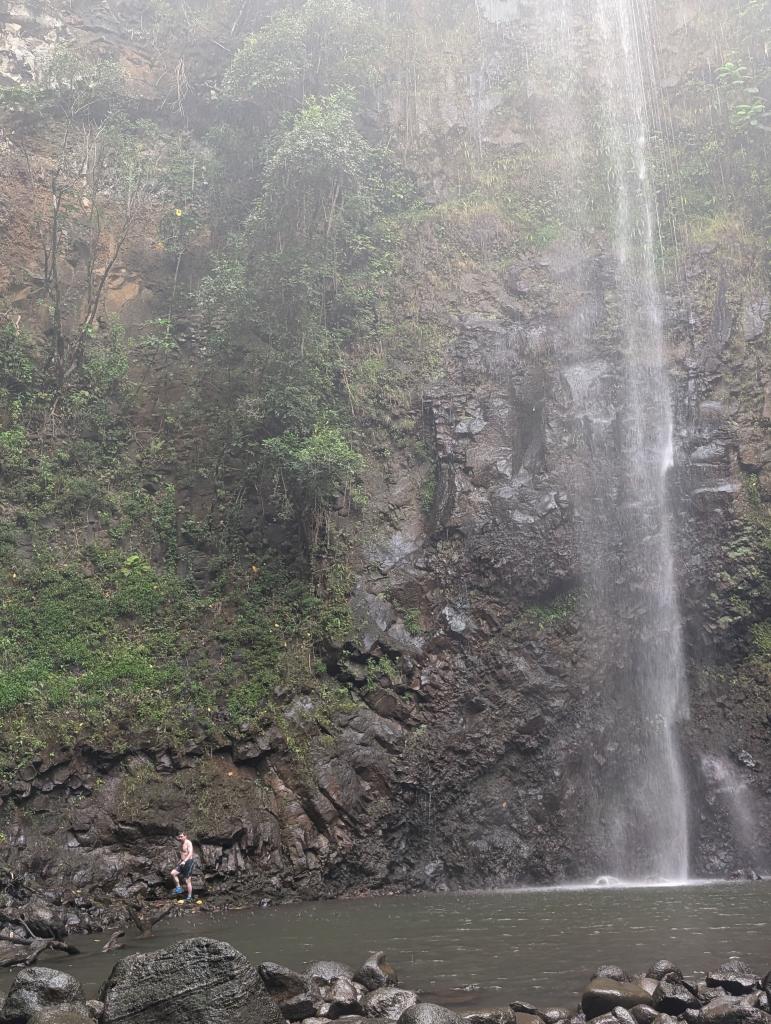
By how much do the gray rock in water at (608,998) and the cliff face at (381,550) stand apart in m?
7.55

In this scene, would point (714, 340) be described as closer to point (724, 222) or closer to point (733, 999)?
point (724, 222)

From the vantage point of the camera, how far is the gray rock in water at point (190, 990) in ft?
21.7

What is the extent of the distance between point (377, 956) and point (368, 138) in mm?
24282

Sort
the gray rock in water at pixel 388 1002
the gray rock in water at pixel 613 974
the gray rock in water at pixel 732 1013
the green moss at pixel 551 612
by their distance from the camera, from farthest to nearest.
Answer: the green moss at pixel 551 612
the gray rock in water at pixel 613 974
the gray rock in water at pixel 388 1002
the gray rock in water at pixel 732 1013

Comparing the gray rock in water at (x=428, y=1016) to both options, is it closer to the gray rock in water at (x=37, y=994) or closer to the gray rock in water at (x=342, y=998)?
the gray rock in water at (x=342, y=998)

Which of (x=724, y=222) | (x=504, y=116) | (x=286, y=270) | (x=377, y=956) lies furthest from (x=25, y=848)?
(x=504, y=116)

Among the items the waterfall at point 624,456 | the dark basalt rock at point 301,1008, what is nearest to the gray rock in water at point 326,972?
the dark basalt rock at point 301,1008

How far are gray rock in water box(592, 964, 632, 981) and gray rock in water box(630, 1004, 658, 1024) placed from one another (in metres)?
0.57

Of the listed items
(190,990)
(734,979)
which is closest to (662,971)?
(734,979)

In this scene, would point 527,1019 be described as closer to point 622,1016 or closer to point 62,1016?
point 622,1016

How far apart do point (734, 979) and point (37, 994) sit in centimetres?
553

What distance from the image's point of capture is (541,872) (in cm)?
1506

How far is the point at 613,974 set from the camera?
717 centimetres

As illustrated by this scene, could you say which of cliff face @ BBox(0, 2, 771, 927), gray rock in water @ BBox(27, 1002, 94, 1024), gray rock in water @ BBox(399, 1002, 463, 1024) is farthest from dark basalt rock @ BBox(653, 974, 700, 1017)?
cliff face @ BBox(0, 2, 771, 927)
